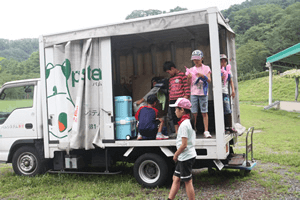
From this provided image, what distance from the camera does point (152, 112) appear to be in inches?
204

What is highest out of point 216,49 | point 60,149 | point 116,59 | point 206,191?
point 116,59

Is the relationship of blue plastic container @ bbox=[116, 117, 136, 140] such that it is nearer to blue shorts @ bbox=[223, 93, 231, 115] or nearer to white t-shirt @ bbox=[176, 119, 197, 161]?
white t-shirt @ bbox=[176, 119, 197, 161]

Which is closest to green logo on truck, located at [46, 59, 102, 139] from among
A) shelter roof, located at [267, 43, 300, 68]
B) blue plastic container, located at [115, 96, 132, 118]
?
blue plastic container, located at [115, 96, 132, 118]

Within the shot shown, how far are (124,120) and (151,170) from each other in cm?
101

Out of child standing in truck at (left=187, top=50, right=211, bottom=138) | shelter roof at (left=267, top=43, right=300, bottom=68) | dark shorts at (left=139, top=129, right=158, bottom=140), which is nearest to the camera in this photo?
child standing in truck at (left=187, top=50, right=211, bottom=138)

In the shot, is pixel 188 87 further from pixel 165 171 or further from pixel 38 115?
pixel 38 115

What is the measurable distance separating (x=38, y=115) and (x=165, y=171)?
2.86m

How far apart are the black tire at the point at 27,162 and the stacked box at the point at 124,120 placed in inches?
76.5

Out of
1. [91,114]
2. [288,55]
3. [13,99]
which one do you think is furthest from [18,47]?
[91,114]

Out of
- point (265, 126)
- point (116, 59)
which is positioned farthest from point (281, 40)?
point (116, 59)

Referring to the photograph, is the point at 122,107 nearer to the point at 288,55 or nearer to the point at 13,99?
the point at 13,99

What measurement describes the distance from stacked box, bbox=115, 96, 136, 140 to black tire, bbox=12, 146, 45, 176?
1.94m

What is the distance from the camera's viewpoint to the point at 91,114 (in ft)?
16.9

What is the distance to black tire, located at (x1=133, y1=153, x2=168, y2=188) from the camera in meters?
4.77
